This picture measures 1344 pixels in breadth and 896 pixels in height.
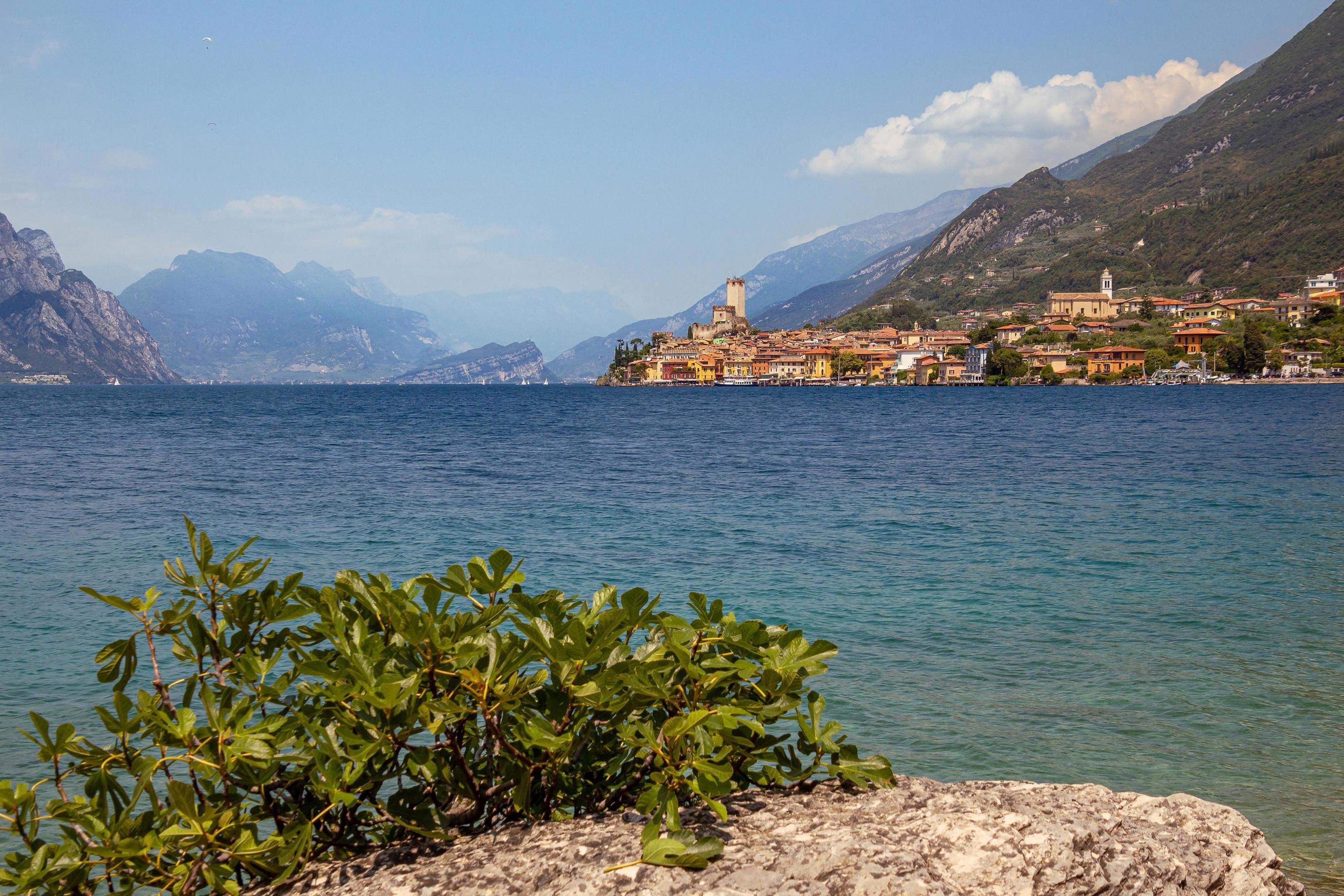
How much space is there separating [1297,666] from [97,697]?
9345 mm

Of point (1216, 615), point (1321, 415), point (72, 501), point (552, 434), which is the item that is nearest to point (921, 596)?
point (1216, 615)

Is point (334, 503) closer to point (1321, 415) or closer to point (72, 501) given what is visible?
point (72, 501)

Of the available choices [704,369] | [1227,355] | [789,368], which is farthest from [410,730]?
[704,369]

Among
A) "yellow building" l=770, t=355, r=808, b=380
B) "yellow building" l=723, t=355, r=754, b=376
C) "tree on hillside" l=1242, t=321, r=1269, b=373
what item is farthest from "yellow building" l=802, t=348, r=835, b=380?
"tree on hillside" l=1242, t=321, r=1269, b=373

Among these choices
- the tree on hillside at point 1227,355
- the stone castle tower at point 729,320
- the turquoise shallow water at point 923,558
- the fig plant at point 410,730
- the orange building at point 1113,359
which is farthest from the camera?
the stone castle tower at point 729,320

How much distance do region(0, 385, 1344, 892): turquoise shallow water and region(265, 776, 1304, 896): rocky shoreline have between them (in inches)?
81.4

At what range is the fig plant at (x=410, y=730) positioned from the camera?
2.00 metres

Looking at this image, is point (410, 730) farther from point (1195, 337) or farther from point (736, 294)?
point (736, 294)

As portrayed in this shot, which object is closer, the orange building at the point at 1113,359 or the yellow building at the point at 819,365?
the orange building at the point at 1113,359

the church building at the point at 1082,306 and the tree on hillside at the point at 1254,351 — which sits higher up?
the church building at the point at 1082,306

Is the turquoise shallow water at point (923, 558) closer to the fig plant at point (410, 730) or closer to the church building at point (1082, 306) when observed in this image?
the fig plant at point (410, 730)

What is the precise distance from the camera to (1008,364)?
113000 millimetres

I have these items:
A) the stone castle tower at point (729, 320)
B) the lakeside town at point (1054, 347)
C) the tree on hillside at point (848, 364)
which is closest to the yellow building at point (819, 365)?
the lakeside town at point (1054, 347)

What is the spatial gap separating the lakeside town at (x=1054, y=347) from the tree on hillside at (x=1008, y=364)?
0.48 ft
